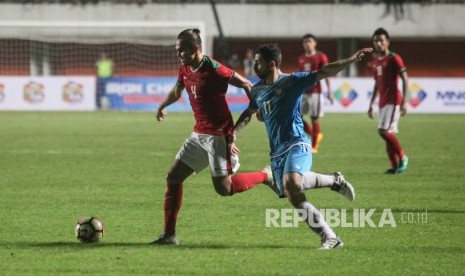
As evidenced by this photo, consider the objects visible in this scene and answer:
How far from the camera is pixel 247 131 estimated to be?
26219 mm

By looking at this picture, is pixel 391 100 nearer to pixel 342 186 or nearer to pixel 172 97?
pixel 172 97

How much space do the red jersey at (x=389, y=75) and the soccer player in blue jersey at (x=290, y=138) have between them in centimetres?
719

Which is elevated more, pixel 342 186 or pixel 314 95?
pixel 314 95

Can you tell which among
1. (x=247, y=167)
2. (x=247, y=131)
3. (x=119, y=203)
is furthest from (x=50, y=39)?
(x=119, y=203)

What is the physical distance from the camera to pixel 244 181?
9.27m

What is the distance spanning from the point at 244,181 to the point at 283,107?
1.08m

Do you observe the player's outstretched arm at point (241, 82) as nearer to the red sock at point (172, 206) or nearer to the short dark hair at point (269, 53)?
the short dark hair at point (269, 53)

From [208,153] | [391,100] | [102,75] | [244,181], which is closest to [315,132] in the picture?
[391,100]

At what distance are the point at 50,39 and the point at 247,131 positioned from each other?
48.7ft

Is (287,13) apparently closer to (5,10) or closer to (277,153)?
(5,10)

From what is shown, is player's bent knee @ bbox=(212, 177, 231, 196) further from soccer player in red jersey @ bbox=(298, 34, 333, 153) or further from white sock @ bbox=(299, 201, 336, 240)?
soccer player in red jersey @ bbox=(298, 34, 333, 153)

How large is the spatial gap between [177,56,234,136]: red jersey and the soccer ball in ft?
4.31

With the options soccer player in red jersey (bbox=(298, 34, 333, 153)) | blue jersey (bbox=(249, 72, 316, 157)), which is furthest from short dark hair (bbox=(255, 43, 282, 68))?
soccer player in red jersey (bbox=(298, 34, 333, 153))

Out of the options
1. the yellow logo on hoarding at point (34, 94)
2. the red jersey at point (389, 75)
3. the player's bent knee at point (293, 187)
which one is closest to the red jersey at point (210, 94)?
the player's bent knee at point (293, 187)
